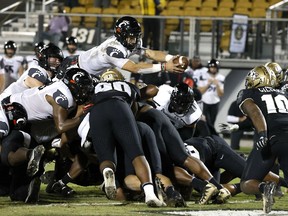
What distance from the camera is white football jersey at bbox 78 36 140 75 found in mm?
8570

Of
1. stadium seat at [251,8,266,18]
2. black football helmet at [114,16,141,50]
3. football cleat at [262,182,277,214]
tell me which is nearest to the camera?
football cleat at [262,182,277,214]

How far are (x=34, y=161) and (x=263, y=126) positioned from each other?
1.84 m

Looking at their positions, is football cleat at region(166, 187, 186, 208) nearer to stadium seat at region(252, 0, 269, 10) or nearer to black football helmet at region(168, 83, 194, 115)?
black football helmet at region(168, 83, 194, 115)

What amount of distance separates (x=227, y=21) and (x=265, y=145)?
29.4ft

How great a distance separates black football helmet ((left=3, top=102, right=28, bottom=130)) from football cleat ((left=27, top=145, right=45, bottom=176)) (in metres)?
0.52

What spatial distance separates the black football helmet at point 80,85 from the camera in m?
7.80

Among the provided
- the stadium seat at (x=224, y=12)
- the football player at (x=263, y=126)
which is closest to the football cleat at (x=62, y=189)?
the football player at (x=263, y=126)

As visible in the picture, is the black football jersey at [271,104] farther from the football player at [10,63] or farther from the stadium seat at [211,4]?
the stadium seat at [211,4]

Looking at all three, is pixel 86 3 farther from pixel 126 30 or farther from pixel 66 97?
pixel 66 97

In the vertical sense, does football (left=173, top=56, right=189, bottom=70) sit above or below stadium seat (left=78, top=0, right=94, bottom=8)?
above

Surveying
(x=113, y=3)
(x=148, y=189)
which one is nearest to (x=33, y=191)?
(x=148, y=189)

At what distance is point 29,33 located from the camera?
1719cm

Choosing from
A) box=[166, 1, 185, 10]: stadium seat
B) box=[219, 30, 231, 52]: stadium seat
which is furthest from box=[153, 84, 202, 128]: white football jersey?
box=[166, 1, 185, 10]: stadium seat

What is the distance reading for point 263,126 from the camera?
23.5 ft
